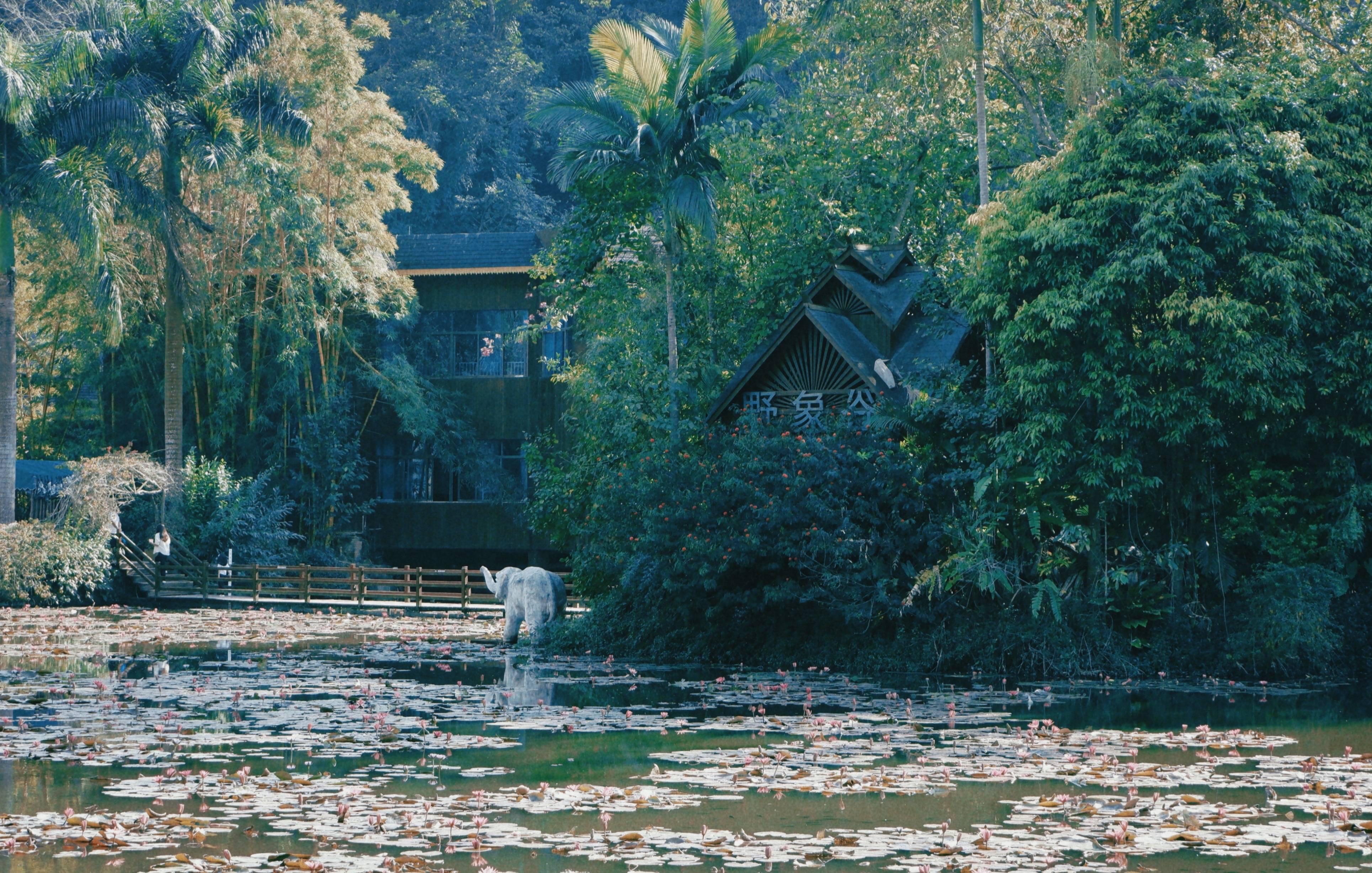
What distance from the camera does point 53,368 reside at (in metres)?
42.9

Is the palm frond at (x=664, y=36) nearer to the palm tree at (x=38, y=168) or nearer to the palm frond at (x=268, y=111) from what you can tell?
the palm frond at (x=268, y=111)

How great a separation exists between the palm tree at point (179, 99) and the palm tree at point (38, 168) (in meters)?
0.99

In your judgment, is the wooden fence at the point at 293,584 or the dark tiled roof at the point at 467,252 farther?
the dark tiled roof at the point at 467,252

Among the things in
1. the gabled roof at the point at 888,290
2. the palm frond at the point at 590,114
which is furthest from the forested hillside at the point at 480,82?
the gabled roof at the point at 888,290

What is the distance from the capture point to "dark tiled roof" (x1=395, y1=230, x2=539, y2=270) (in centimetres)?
4000

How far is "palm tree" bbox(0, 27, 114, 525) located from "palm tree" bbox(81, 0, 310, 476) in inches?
38.9

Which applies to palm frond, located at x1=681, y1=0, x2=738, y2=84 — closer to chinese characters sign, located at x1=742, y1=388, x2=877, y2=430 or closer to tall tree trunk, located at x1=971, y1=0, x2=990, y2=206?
tall tree trunk, located at x1=971, y1=0, x2=990, y2=206

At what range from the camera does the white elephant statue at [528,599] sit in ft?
78.1

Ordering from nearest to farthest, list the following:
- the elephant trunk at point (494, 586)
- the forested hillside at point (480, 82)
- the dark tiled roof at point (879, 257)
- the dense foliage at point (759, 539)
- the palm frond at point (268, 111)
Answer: the dense foliage at point (759, 539)
the elephant trunk at point (494, 586)
the dark tiled roof at point (879, 257)
the palm frond at point (268, 111)
the forested hillside at point (480, 82)

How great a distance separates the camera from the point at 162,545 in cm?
3366

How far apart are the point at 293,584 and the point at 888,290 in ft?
57.3

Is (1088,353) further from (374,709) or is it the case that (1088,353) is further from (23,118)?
(23,118)

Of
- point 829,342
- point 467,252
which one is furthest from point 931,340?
point 467,252

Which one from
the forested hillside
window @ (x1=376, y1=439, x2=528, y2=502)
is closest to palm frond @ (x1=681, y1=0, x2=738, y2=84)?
window @ (x1=376, y1=439, x2=528, y2=502)
